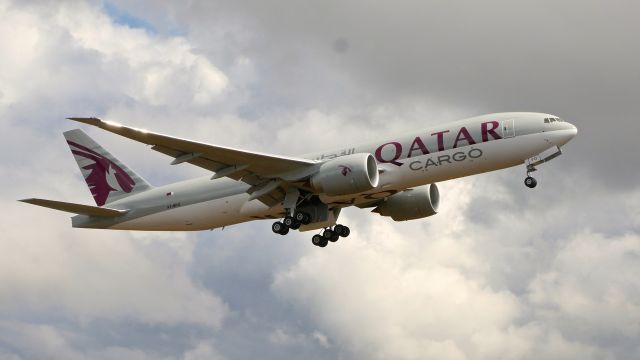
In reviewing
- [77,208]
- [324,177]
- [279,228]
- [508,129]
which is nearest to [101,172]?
[77,208]

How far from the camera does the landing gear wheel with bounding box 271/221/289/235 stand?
49188mm

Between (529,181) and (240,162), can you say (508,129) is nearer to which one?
(529,181)

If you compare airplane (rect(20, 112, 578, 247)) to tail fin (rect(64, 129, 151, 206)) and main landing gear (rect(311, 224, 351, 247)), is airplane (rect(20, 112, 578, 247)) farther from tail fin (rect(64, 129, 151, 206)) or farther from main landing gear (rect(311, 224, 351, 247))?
tail fin (rect(64, 129, 151, 206))

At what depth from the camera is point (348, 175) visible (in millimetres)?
44719

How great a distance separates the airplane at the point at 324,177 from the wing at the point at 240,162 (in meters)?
0.05

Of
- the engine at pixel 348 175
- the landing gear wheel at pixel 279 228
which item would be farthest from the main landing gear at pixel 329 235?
the engine at pixel 348 175

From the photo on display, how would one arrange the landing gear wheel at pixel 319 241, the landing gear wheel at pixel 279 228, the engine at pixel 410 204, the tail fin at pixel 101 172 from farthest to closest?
the tail fin at pixel 101 172, the engine at pixel 410 204, the landing gear wheel at pixel 319 241, the landing gear wheel at pixel 279 228

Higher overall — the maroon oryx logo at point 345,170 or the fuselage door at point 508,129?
the fuselage door at point 508,129

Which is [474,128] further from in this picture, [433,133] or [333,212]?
[333,212]

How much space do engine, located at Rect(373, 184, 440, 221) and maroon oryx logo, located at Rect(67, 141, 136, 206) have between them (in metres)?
14.4

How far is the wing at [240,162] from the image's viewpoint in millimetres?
43531

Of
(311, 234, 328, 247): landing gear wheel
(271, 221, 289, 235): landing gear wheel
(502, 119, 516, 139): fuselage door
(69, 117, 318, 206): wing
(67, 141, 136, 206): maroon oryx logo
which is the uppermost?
(67, 141, 136, 206): maroon oryx logo

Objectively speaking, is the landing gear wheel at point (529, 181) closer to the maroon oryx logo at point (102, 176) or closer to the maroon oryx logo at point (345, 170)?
the maroon oryx logo at point (345, 170)

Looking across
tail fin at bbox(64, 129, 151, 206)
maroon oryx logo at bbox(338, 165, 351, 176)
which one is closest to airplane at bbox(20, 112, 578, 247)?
maroon oryx logo at bbox(338, 165, 351, 176)
